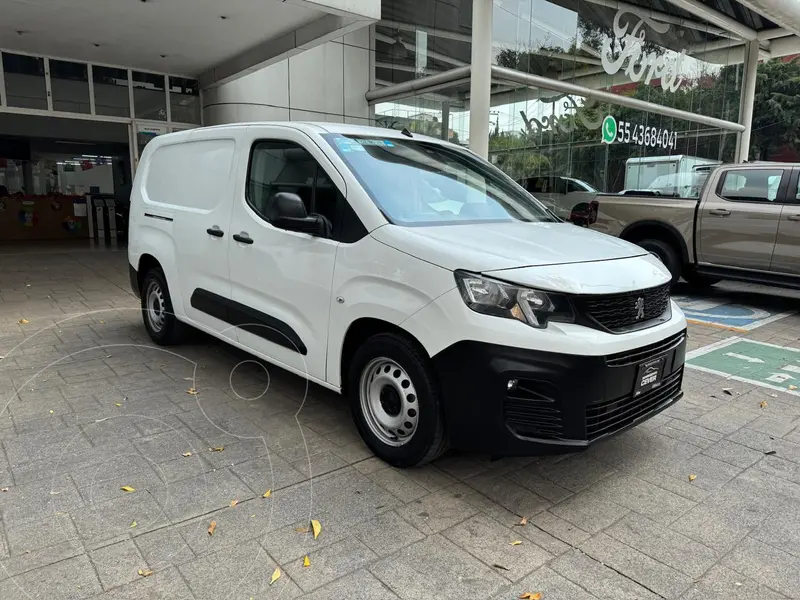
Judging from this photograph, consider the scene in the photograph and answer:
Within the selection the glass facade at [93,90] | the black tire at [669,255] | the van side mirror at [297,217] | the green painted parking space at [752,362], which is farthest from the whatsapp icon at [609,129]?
the van side mirror at [297,217]

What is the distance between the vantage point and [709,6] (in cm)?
1914

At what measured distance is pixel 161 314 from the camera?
5820 millimetres

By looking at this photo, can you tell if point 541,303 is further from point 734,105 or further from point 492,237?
point 734,105

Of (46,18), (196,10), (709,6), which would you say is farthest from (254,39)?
(709,6)

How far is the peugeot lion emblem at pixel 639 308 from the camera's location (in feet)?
10.5

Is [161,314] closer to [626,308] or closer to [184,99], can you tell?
[626,308]

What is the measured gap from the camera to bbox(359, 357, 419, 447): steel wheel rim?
130 inches

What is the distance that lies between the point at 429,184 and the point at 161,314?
327cm

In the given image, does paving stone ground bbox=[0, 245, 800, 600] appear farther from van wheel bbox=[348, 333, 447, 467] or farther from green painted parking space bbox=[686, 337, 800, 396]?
green painted parking space bbox=[686, 337, 800, 396]

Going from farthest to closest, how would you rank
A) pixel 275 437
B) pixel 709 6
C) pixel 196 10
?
pixel 709 6 → pixel 196 10 → pixel 275 437

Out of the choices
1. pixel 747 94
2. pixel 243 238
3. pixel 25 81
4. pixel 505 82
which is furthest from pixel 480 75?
pixel 747 94

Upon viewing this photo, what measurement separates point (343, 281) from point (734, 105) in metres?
24.7

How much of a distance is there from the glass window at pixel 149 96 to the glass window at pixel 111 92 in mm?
214

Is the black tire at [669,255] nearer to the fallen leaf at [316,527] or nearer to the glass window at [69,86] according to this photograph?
the fallen leaf at [316,527]
